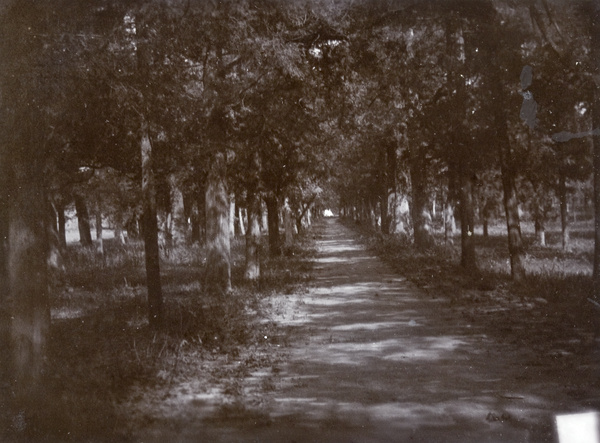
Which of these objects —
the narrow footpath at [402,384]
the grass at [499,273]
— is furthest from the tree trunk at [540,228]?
the narrow footpath at [402,384]

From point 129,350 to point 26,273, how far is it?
241 centimetres

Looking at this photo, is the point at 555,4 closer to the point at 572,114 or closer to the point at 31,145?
the point at 572,114

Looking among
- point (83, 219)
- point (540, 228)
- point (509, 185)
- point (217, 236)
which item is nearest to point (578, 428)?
point (509, 185)

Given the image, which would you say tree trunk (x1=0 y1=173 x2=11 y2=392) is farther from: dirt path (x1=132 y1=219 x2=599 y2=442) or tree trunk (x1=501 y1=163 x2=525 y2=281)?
tree trunk (x1=501 y1=163 x2=525 y2=281)

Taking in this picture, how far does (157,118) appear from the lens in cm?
1009

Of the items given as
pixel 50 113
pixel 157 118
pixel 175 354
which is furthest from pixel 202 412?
pixel 157 118

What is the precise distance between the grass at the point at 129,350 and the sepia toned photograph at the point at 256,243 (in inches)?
1.6

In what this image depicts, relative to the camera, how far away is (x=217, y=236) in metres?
16.9

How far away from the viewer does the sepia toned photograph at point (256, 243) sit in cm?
666

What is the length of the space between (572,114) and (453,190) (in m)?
9.55

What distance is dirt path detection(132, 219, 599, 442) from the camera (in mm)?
6117

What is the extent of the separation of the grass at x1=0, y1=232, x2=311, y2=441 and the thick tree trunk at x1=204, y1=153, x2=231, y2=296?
53cm

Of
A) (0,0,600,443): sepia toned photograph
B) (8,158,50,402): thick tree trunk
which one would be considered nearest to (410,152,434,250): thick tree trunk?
(0,0,600,443): sepia toned photograph

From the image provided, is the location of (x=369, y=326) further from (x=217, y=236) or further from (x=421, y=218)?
→ (x=421, y=218)
